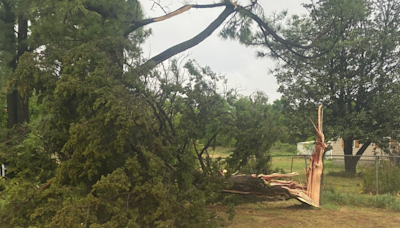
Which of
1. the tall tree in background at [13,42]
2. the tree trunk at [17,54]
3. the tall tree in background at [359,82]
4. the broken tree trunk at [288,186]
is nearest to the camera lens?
the broken tree trunk at [288,186]

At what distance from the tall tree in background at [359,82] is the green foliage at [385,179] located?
385 cm

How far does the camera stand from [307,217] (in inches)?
231

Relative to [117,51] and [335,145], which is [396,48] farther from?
[117,51]

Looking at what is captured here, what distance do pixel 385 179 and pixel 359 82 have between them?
5.94 meters

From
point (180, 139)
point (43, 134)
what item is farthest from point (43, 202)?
point (180, 139)

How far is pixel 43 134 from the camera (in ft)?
17.5

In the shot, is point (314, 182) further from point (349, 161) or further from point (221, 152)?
point (349, 161)

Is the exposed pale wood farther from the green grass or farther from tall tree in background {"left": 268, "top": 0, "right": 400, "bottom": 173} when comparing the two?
tall tree in background {"left": 268, "top": 0, "right": 400, "bottom": 173}

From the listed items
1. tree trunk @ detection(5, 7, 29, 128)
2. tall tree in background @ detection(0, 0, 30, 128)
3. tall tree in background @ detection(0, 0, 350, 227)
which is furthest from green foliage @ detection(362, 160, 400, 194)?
tree trunk @ detection(5, 7, 29, 128)

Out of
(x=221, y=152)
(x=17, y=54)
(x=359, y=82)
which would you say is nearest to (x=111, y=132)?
(x=221, y=152)

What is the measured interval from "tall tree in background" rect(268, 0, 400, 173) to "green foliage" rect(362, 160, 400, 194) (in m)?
3.85

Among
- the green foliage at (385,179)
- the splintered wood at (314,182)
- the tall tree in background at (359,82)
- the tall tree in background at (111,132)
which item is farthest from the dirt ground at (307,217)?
the tall tree in background at (359,82)

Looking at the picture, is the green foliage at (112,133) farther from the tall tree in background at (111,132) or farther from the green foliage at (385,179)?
the green foliage at (385,179)

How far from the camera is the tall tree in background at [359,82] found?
12516 millimetres
